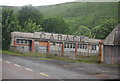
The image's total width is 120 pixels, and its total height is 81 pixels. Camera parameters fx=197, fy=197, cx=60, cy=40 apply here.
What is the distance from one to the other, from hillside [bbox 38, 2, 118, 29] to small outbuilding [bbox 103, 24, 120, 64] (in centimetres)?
11220

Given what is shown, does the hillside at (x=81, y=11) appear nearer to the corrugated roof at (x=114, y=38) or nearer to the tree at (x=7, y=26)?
the tree at (x=7, y=26)

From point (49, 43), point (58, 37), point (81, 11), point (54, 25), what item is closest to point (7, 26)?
point (49, 43)

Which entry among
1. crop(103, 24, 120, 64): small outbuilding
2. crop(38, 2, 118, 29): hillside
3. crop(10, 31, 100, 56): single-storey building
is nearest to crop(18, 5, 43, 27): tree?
crop(10, 31, 100, 56): single-storey building

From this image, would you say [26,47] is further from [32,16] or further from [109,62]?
[32,16]

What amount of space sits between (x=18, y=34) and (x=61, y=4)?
158 meters

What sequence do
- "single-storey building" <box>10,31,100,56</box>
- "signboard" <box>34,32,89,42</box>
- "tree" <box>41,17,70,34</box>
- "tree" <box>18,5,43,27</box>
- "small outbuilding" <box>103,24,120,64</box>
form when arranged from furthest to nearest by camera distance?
"tree" <box>41,17,70,34</box>, "tree" <box>18,5,43,27</box>, "signboard" <box>34,32,89,42</box>, "single-storey building" <box>10,31,100,56</box>, "small outbuilding" <box>103,24,120,64</box>

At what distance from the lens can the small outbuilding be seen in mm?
23656

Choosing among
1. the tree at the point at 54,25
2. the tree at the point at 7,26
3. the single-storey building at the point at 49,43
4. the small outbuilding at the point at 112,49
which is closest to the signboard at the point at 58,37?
the single-storey building at the point at 49,43

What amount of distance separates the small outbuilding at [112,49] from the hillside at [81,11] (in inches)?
4417

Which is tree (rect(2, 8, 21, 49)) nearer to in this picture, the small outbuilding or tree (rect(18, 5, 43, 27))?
the small outbuilding

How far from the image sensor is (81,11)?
552ft

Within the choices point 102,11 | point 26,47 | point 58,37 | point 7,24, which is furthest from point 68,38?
point 102,11

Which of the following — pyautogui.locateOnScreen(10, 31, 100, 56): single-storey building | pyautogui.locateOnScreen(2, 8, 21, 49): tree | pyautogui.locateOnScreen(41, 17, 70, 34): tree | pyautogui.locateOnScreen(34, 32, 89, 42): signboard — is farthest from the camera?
pyautogui.locateOnScreen(41, 17, 70, 34): tree

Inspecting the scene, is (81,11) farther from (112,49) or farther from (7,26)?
(112,49)
